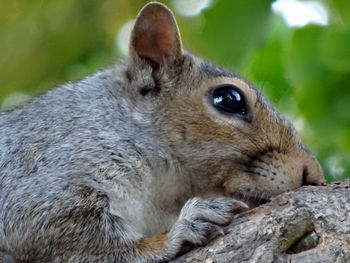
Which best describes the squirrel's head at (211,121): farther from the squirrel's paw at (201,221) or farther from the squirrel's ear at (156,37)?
the squirrel's paw at (201,221)

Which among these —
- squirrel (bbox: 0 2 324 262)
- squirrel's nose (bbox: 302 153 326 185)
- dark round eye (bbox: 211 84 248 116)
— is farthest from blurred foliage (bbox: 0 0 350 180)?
squirrel's nose (bbox: 302 153 326 185)

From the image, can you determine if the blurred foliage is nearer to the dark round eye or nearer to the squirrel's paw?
the dark round eye

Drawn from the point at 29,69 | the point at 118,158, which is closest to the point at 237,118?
the point at 118,158

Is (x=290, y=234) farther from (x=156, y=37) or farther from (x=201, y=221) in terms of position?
(x=156, y=37)

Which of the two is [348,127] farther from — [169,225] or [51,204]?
[51,204]

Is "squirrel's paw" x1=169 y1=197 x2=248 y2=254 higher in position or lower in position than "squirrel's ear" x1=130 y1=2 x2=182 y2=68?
lower
